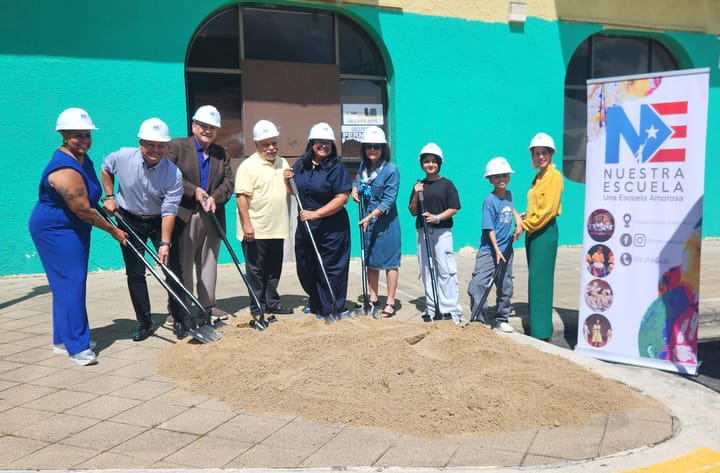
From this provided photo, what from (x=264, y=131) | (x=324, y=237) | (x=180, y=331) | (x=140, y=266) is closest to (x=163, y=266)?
(x=140, y=266)

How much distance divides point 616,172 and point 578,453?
2.69 m

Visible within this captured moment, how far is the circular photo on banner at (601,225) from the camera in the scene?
5.20 metres

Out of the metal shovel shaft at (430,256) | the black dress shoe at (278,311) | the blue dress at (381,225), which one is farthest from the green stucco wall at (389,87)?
the metal shovel shaft at (430,256)

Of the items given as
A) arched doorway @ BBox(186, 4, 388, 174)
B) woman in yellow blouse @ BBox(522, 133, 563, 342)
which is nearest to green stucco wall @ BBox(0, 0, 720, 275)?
arched doorway @ BBox(186, 4, 388, 174)

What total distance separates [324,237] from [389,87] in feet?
15.6

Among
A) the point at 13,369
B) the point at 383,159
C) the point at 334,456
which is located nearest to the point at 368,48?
the point at 383,159

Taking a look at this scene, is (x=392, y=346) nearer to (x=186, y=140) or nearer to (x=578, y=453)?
(x=578, y=453)

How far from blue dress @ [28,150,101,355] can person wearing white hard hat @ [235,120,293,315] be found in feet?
4.99

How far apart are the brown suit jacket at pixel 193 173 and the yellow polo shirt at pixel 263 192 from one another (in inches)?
6.1

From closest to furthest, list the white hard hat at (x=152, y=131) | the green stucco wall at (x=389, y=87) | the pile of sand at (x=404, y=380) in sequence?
the pile of sand at (x=404, y=380) < the white hard hat at (x=152, y=131) < the green stucco wall at (x=389, y=87)

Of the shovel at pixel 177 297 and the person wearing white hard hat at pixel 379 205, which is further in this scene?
the person wearing white hard hat at pixel 379 205

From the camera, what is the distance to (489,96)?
34.0 ft

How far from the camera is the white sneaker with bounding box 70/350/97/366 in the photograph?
466cm

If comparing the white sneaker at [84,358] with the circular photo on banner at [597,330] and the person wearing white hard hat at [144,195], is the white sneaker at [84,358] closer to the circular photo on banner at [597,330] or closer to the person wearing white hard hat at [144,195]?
the person wearing white hard hat at [144,195]
